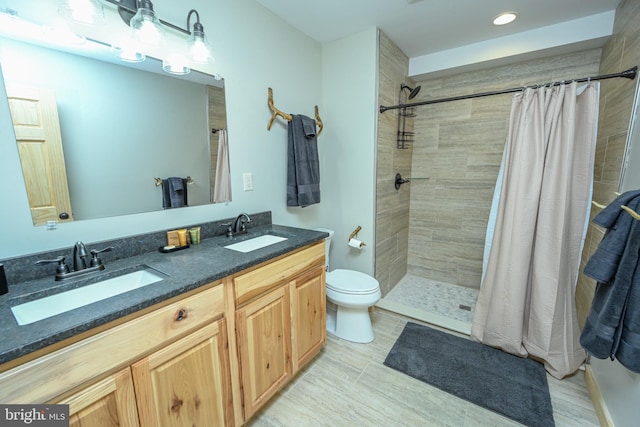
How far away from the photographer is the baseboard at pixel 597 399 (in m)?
1.34

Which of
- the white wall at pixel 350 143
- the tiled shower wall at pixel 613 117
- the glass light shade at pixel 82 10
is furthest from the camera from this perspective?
the white wall at pixel 350 143

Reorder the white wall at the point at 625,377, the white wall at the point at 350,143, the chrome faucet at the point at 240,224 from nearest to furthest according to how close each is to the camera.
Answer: the white wall at the point at 625,377, the chrome faucet at the point at 240,224, the white wall at the point at 350,143

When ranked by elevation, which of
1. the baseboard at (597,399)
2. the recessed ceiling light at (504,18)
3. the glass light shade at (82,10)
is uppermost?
the recessed ceiling light at (504,18)

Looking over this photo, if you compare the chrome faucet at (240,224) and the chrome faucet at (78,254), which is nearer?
the chrome faucet at (78,254)

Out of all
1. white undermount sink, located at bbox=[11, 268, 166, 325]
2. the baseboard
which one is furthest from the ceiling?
the baseboard

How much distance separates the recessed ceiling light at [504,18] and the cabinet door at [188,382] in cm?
266

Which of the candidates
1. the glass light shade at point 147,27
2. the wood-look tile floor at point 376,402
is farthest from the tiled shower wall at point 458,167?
the glass light shade at point 147,27

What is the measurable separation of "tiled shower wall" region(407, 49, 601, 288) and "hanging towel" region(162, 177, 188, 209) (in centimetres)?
240

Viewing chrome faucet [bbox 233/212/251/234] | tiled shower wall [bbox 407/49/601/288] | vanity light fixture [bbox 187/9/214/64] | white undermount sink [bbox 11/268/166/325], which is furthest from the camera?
tiled shower wall [bbox 407/49/601/288]

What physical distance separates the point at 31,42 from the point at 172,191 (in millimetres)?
763

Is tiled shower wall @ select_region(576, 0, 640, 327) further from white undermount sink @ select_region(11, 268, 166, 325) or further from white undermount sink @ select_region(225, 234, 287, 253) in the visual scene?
white undermount sink @ select_region(11, 268, 166, 325)

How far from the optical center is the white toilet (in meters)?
1.94

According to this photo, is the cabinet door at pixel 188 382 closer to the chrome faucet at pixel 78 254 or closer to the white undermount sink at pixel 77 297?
the white undermount sink at pixel 77 297

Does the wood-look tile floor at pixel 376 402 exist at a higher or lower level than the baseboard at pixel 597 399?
lower
